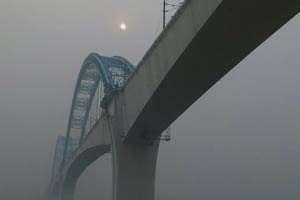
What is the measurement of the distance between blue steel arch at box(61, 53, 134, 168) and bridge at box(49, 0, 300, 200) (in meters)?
0.27

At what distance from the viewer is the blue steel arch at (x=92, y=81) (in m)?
35.1

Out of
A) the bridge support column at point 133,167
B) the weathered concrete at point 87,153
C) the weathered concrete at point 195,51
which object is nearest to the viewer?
the weathered concrete at point 195,51

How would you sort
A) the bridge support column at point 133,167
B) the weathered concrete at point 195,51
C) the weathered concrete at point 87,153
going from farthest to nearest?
the weathered concrete at point 87,153, the bridge support column at point 133,167, the weathered concrete at point 195,51

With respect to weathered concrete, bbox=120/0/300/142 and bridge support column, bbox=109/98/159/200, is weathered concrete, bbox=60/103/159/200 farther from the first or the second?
weathered concrete, bbox=120/0/300/142

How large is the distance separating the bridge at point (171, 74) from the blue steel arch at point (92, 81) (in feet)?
0.87

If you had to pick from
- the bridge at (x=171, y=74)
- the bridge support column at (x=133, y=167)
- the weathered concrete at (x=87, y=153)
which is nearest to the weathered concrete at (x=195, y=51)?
the bridge at (x=171, y=74)

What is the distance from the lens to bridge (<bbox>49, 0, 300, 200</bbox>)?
48.4 feet

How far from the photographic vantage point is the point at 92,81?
190 ft

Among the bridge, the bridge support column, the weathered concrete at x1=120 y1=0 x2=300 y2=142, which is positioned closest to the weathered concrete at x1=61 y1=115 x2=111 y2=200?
the bridge

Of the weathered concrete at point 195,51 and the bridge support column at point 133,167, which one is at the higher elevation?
the weathered concrete at point 195,51

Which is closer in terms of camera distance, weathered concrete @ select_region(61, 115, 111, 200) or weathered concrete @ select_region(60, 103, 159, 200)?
weathered concrete @ select_region(60, 103, 159, 200)

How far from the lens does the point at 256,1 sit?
13.9 meters

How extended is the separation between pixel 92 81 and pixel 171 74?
39.4 meters

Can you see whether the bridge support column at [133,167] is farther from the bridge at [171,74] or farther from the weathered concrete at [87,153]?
the weathered concrete at [87,153]
